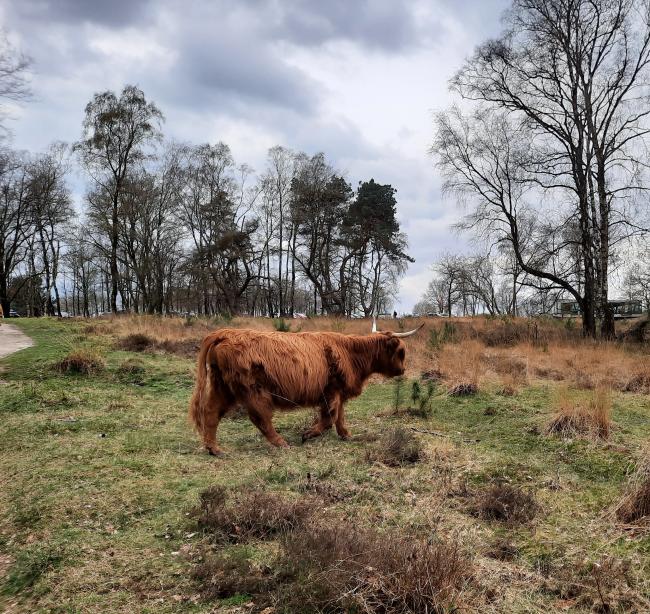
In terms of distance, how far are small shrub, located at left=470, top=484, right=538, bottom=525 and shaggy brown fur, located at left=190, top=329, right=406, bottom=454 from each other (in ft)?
8.54

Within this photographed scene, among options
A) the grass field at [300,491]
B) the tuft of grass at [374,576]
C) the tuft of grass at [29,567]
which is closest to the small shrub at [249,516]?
the grass field at [300,491]

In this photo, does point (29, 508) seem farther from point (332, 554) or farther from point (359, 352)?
point (359, 352)

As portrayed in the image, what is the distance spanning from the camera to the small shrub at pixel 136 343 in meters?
13.0

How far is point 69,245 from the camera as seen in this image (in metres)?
39.8

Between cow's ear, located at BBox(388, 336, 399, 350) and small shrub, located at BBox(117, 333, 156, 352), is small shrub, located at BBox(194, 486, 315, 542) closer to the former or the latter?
cow's ear, located at BBox(388, 336, 399, 350)

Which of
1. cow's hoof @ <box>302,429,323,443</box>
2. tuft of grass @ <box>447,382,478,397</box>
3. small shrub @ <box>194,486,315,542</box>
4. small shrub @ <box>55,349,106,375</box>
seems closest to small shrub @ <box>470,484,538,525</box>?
small shrub @ <box>194,486,315,542</box>

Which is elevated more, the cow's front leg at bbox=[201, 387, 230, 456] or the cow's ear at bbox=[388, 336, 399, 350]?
the cow's ear at bbox=[388, 336, 399, 350]

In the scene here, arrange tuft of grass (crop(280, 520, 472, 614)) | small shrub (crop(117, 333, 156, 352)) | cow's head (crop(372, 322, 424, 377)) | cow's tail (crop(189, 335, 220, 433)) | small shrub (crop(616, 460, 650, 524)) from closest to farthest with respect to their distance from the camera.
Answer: tuft of grass (crop(280, 520, 472, 614))
small shrub (crop(616, 460, 650, 524))
cow's tail (crop(189, 335, 220, 433))
cow's head (crop(372, 322, 424, 377))
small shrub (crop(117, 333, 156, 352))

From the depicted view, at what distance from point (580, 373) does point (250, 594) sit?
9241 millimetres

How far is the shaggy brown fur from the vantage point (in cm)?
553

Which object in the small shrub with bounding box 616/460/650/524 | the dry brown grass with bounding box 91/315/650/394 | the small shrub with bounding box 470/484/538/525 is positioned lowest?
the small shrub with bounding box 470/484/538/525

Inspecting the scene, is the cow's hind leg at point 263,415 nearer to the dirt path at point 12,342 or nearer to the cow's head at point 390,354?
the cow's head at point 390,354

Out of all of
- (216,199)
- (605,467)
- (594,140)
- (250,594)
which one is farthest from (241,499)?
(216,199)

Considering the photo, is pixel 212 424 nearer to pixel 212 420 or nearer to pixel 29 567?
pixel 212 420
